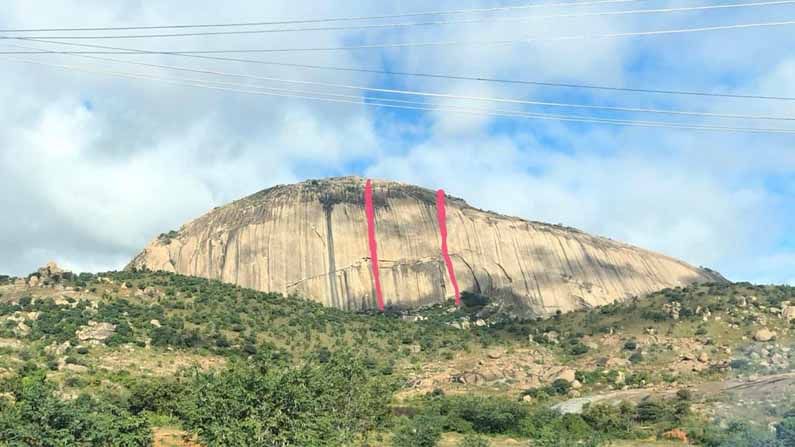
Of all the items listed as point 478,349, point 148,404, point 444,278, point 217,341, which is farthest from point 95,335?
point 444,278

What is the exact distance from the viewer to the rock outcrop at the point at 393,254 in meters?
107

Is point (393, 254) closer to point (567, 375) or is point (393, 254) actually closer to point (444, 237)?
point (444, 237)

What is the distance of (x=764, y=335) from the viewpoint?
241 feet

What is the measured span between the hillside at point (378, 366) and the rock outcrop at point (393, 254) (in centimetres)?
599

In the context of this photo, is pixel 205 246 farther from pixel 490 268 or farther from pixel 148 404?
pixel 148 404

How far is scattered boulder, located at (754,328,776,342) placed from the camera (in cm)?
7299

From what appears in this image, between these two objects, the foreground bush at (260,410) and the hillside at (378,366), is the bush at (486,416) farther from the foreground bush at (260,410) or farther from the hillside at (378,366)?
the foreground bush at (260,410)

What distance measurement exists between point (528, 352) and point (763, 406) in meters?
31.2

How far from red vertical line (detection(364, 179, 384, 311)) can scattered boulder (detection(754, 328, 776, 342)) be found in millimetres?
50458

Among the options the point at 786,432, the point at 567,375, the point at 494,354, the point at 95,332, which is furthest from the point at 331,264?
the point at 786,432

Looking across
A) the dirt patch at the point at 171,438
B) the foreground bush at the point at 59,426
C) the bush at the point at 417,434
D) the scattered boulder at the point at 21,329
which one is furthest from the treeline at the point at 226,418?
the scattered boulder at the point at 21,329

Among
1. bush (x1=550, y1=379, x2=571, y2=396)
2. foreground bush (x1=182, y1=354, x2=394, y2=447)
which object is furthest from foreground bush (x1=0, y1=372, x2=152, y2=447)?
bush (x1=550, y1=379, x2=571, y2=396)

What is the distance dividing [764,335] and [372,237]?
57884 millimetres

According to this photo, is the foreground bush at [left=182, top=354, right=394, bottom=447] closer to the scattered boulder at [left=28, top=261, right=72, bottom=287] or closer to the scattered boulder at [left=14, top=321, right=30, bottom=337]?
the scattered boulder at [left=14, top=321, right=30, bottom=337]
